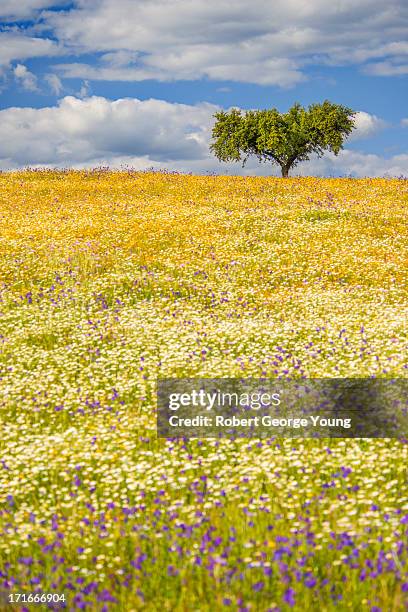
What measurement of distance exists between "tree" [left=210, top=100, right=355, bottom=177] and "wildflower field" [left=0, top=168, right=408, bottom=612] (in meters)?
30.5

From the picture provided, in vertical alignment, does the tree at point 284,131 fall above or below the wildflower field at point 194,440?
above

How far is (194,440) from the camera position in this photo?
8.36 meters

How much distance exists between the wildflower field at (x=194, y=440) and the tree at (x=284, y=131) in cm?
3052

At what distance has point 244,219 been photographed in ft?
77.7

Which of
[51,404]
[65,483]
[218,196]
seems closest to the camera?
[65,483]

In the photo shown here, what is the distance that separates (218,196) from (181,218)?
6.16 metres

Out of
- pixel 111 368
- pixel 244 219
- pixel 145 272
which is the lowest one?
pixel 111 368

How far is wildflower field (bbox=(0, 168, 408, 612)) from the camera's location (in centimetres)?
560

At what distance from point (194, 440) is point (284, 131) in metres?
48.2

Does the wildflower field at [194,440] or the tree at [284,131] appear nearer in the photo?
the wildflower field at [194,440]

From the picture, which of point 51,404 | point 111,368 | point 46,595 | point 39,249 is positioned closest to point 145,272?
point 39,249

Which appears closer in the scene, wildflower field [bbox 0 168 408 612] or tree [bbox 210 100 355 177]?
wildflower field [bbox 0 168 408 612]

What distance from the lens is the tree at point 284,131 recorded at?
52.4 m

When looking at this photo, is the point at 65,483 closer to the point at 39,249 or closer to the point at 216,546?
the point at 216,546
